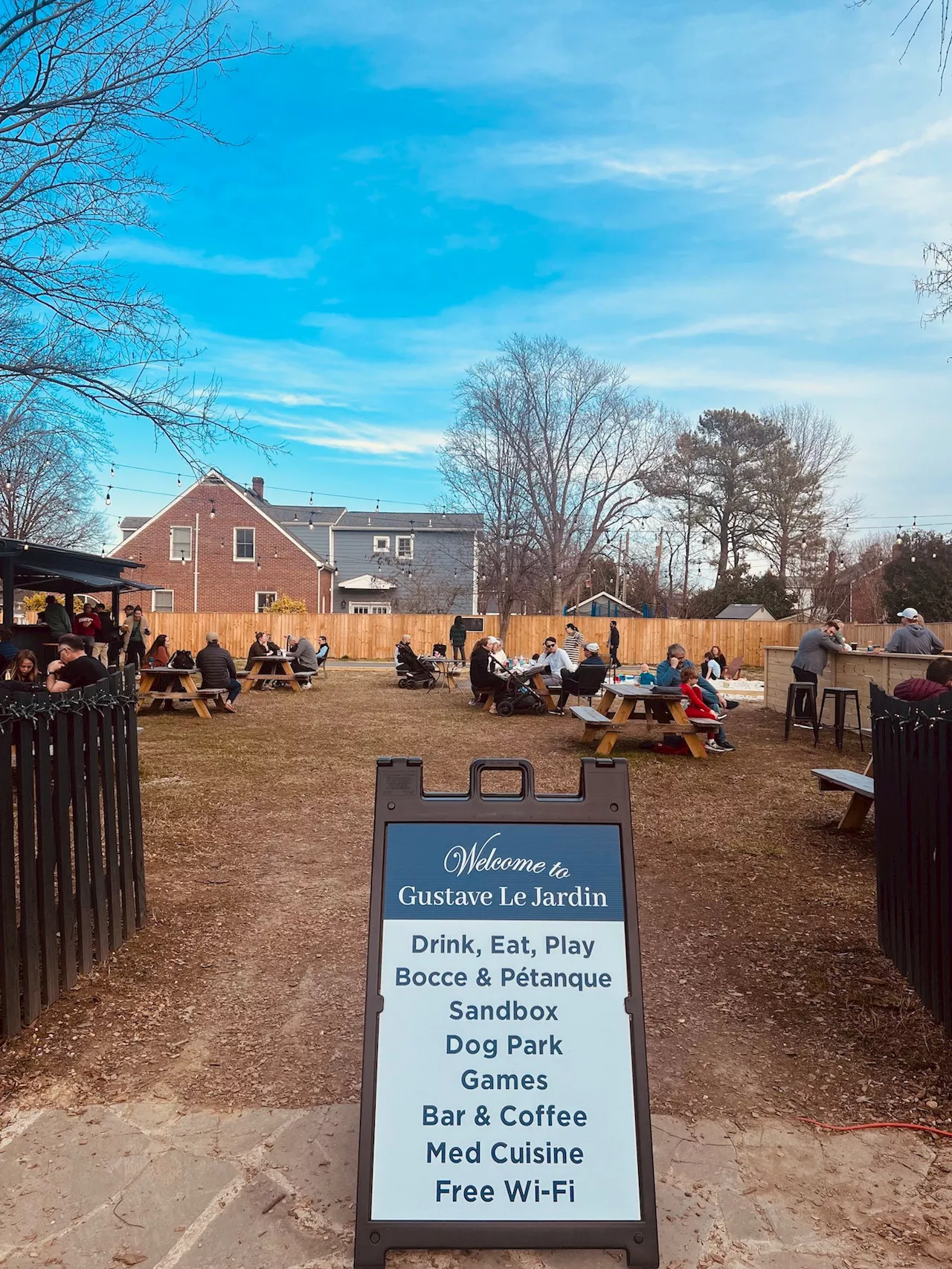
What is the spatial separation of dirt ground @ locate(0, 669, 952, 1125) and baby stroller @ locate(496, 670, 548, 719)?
248 inches

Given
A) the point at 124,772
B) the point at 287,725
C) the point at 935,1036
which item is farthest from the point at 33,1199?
the point at 287,725

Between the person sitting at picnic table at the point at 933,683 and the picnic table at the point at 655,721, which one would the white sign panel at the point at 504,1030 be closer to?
the person sitting at picnic table at the point at 933,683

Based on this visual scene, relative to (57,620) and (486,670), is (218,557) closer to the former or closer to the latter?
(57,620)

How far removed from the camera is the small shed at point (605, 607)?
2208 inches

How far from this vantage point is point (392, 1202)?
2.22m

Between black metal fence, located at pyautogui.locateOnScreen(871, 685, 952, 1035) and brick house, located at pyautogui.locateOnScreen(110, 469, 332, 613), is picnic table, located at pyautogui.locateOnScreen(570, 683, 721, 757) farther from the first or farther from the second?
brick house, located at pyautogui.locateOnScreen(110, 469, 332, 613)

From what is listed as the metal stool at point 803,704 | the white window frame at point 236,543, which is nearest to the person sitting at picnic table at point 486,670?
the metal stool at point 803,704

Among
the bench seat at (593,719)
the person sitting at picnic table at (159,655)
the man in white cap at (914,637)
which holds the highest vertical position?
the man in white cap at (914,637)

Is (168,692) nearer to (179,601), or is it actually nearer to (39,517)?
(179,601)

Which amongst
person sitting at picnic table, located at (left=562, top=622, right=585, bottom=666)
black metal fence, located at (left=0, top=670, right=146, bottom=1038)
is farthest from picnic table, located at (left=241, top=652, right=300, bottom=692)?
black metal fence, located at (left=0, top=670, right=146, bottom=1038)

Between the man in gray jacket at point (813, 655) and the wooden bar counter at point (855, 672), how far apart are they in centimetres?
22

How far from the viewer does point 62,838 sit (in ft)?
12.3

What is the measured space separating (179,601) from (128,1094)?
4033cm

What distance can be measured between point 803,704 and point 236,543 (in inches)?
1270
